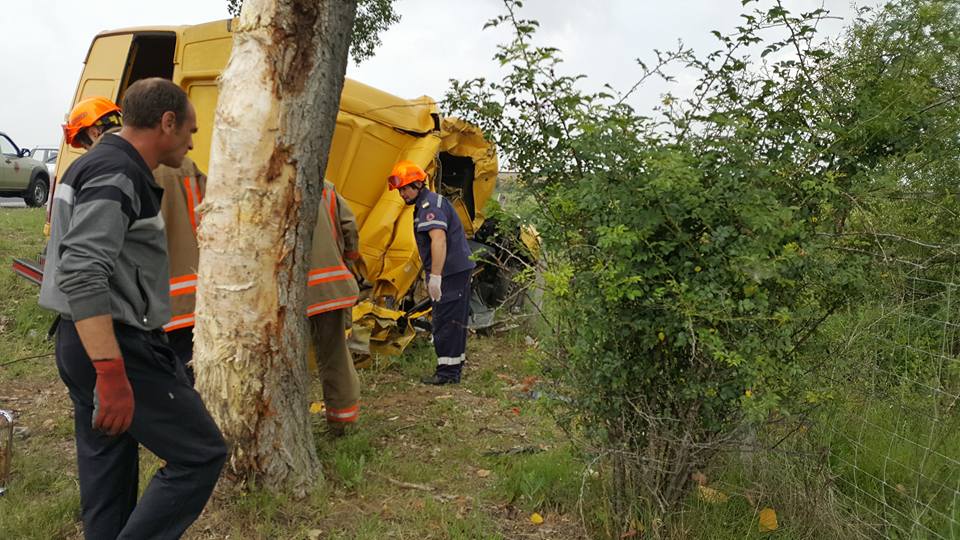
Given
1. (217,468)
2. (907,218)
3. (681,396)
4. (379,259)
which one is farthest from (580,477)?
(379,259)

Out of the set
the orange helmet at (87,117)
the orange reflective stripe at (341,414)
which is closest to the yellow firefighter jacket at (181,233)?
the orange helmet at (87,117)

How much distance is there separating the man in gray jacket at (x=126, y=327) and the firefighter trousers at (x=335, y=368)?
72.7 inches

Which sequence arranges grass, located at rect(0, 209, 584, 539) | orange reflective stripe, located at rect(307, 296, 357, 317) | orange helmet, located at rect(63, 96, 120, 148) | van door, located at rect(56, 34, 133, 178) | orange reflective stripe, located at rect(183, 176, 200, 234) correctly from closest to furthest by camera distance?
grass, located at rect(0, 209, 584, 539) → orange helmet, located at rect(63, 96, 120, 148) → orange reflective stripe, located at rect(183, 176, 200, 234) → orange reflective stripe, located at rect(307, 296, 357, 317) → van door, located at rect(56, 34, 133, 178)

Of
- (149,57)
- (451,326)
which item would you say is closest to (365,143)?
(451,326)

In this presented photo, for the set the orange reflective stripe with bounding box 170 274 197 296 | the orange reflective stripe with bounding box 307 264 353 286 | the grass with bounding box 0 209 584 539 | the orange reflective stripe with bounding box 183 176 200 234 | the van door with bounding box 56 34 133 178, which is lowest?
the grass with bounding box 0 209 584 539

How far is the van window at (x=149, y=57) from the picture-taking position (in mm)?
6352

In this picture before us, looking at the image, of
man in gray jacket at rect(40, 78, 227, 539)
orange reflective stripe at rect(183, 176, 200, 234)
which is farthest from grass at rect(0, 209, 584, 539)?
orange reflective stripe at rect(183, 176, 200, 234)

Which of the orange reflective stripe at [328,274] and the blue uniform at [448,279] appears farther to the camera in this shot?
the blue uniform at [448,279]

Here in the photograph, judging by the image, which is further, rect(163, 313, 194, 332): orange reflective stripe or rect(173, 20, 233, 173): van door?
rect(173, 20, 233, 173): van door

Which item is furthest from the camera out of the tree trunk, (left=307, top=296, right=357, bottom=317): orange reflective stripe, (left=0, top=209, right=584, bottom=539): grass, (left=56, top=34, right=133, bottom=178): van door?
(left=56, top=34, right=133, bottom=178): van door

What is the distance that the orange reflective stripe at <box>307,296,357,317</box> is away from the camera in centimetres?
444

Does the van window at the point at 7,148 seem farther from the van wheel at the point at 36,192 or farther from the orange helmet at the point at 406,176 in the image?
the orange helmet at the point at 406,176

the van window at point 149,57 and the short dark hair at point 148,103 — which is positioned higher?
the van window at point 149,57

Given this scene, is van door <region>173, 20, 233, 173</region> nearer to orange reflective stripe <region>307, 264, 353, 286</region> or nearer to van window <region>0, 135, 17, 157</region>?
orange reflective stripe <region>307, 264, 353, 286</region>
